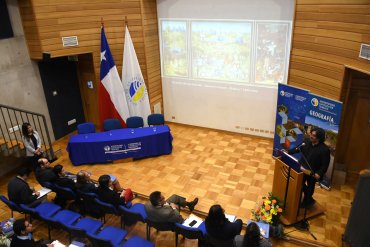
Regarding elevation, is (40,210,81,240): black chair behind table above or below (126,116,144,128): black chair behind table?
below

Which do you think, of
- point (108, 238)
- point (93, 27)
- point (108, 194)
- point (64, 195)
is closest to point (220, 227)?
point (108, 238)

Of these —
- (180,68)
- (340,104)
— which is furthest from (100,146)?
(340,104)

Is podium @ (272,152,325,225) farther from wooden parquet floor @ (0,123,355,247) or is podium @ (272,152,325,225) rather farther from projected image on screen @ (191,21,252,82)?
projected image on screen @ (191,21,252,82)

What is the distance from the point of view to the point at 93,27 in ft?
25.6

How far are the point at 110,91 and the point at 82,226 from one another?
4.06 metres

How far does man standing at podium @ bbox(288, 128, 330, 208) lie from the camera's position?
4961mm

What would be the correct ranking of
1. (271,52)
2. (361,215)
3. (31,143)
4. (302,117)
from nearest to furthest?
1. (361,215)
2. (302,117)
3. (31,143)
4. (271,52)

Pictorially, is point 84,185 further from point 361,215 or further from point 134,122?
point 361,215

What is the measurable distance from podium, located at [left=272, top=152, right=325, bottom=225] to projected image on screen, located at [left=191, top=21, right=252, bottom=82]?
11.1 ft

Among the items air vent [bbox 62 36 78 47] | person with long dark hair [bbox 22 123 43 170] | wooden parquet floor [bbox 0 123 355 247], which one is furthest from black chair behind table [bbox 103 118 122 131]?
air vent [bbox 62 36 78 47]

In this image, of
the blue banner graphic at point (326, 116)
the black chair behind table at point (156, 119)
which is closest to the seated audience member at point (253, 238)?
the blue banner graphic at point (326, 116)

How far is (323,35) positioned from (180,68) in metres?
3.99

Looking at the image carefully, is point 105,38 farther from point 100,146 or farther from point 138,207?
point 138,207

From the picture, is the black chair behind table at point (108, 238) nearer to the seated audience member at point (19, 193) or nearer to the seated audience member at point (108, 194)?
the seated audience member at point (108, 194)
